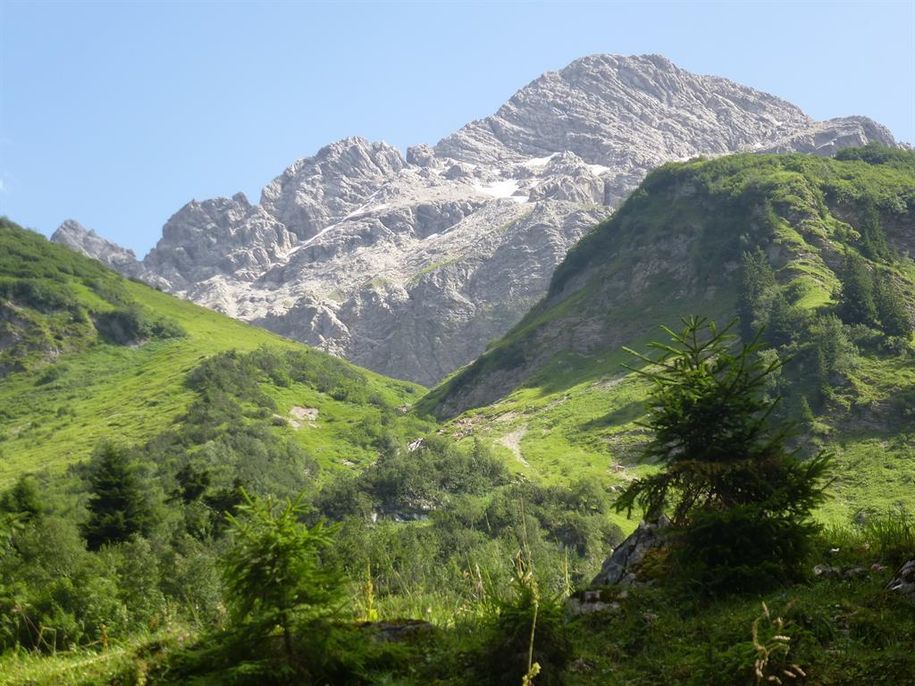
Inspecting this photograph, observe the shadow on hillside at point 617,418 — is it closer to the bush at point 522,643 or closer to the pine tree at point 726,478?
the pine tree at point 726,478

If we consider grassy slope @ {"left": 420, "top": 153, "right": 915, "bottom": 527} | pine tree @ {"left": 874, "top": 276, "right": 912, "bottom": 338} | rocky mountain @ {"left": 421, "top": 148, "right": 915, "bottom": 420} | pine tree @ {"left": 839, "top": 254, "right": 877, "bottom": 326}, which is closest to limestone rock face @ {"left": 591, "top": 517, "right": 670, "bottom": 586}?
grassy slope @ {"left": 420, "top": 153, "right": 915, "bottom": 527}

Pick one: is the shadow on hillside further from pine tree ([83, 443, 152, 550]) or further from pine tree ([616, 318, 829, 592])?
pine tree ([616, 318, 829, 592])

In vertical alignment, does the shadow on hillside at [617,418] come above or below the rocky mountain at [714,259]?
below

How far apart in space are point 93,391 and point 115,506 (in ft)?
388

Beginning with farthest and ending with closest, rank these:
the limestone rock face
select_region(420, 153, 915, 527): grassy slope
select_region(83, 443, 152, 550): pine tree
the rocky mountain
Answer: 1. the rocky mountain
2. select_region(420, 153, 915, 527): grassy slope
3. select_region(83, 443, 152, 550): pine tree
4. the limestone rock face

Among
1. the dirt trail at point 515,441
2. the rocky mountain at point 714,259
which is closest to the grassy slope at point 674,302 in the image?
the rocky mountain at point 714,259

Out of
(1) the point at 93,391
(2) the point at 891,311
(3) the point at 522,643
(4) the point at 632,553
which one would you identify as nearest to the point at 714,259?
(2) the point at 891,311

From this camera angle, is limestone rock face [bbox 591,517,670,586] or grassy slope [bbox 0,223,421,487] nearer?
limestone rock face [bbox 591,517,670,586]

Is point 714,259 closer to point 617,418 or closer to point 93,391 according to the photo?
point 617,418

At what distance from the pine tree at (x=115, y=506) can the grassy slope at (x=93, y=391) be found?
204 feet

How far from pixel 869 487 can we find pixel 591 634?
6337 centimetres

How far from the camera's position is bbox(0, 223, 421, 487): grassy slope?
113 meters

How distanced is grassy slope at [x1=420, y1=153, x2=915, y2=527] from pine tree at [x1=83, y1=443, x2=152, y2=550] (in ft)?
177

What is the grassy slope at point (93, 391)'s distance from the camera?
112875 mm
